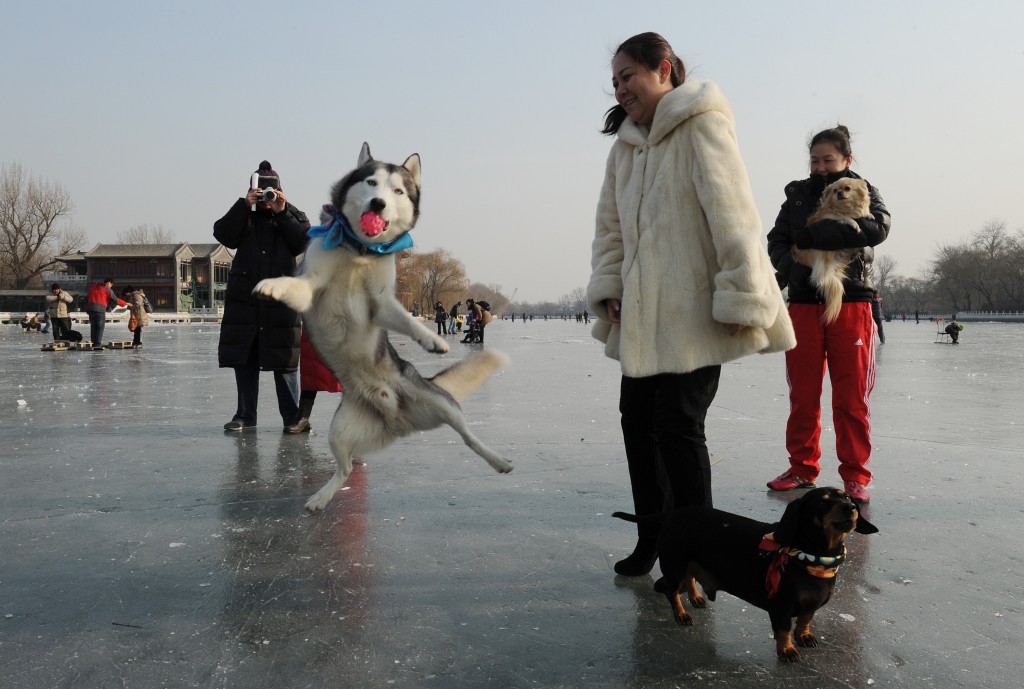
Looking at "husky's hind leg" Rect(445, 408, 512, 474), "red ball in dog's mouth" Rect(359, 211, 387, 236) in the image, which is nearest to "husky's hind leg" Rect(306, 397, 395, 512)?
"husky's hind leg" Rect(445, 408, 512, 474)

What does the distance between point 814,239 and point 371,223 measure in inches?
98.8

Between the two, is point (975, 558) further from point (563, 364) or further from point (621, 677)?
point (563, 364)

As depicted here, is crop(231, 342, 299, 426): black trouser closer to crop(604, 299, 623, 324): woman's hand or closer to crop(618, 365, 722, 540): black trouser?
crop(604, 299, 623, 324): woman's hand

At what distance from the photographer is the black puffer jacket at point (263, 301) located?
5.77 meters

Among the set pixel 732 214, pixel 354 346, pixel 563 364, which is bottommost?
pixel 563 364

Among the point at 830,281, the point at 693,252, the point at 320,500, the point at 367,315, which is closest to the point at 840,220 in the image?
the point at 830,281

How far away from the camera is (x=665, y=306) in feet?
8.91

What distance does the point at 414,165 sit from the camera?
325 centimetres

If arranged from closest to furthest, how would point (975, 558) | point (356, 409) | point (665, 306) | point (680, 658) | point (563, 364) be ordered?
1. point (680, 658)
2. point (665, 306)
3. point (975, 558)
4. point (356, 409)
5. point (563, 364)

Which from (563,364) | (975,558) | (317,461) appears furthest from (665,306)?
(563,364)

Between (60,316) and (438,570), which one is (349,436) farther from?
(60,316)

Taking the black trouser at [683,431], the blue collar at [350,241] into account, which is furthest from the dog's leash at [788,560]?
the blue collar at [350,241]

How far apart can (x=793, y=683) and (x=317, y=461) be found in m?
3.54

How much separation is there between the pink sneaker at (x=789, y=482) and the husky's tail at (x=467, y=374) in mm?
1749
